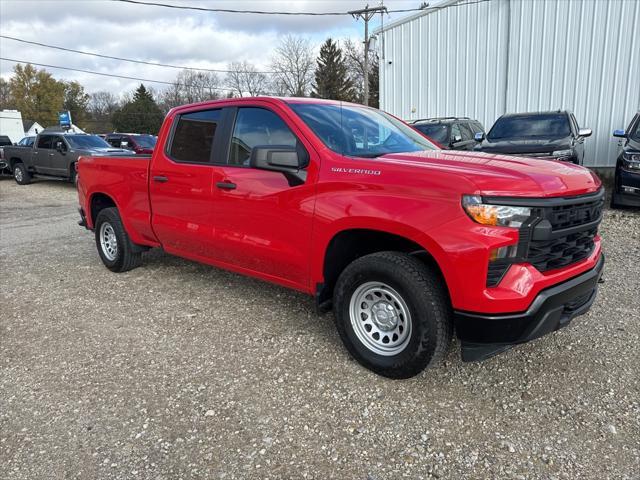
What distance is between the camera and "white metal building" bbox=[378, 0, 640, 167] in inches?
484

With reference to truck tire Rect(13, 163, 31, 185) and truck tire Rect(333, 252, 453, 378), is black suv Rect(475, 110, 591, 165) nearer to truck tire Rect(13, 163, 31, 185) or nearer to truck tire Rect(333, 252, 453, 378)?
truck tire Rect(333, 252, 453, 378)

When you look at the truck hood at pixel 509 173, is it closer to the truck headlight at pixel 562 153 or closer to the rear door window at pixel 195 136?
the rear door window at pixel 195 136

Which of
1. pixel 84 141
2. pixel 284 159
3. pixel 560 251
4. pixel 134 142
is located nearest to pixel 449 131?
pixel 284 159

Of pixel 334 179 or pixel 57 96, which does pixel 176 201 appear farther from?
pixel 57 96

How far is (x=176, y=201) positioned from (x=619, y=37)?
498 inches

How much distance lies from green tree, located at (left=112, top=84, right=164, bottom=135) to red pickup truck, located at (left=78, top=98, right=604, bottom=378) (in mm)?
65239

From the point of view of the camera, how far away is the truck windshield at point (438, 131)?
1104cm

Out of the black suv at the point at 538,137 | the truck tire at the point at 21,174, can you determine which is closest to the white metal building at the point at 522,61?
the black suv at the point at 538,137

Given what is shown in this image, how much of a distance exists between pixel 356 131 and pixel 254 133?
2.72 feet

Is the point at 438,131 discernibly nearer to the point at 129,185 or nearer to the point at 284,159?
the point at 129,185

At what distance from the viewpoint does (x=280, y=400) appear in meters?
3.03

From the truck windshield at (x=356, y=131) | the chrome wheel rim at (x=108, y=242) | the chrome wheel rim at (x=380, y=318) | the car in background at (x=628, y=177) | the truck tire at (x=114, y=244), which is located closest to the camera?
the chrome wheel rim at (x=380, y=318)

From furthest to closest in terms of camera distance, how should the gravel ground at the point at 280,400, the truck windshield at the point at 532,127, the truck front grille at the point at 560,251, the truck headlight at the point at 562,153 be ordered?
the truck windshield at the point at 532,127 < the truck headlight at the point at 562,153 < the truck front grille at the point at 560,251 < the gravel ground at the point at 280,400

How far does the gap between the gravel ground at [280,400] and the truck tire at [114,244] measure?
0.91 meters
